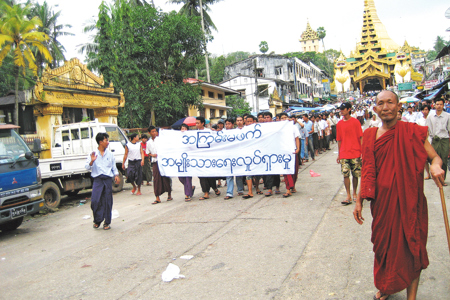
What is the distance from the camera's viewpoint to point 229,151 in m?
8.75

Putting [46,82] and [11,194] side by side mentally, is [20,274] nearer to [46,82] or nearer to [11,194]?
[11,194]

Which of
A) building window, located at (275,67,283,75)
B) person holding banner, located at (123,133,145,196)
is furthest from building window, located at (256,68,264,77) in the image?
person holding banner, located at (123,133,145,196)

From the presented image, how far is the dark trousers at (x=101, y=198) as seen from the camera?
6.74 m

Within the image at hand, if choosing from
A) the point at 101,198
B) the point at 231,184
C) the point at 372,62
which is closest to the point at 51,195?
the point at 101,198

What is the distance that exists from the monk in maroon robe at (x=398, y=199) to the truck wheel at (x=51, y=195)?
873 cm

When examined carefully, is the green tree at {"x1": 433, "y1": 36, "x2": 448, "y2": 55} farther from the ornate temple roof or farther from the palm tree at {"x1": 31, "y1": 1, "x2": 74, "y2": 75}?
the palm tree at {"x1": 31, "y1": 1, "x2": 74, "y2": 75}

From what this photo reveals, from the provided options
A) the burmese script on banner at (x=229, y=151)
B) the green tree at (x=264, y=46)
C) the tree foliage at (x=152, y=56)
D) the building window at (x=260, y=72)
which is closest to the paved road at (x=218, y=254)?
the burmese script on banner at (x=229, y=151)

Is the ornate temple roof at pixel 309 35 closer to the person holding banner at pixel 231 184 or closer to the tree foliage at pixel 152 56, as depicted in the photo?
the tree foliage at pixel 152 56

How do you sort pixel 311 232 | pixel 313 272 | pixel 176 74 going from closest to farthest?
pixel 313 272 → pixel 311 232 → pixel 176 74

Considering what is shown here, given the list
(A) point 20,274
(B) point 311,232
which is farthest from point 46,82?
(B) point 311,232

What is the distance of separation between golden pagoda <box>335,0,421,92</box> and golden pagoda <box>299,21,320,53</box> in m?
61.0

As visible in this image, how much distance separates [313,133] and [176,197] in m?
8.91

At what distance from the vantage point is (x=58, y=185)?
10.2 meters

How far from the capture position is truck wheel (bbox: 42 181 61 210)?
31.6 feet
